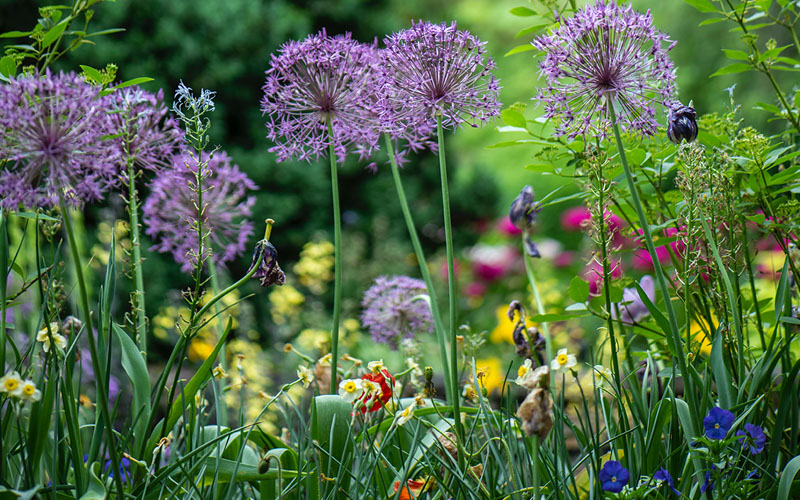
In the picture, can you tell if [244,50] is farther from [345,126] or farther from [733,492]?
[733,492]

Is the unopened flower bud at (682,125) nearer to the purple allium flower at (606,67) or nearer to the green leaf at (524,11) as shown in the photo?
the purple allium flower at (606,67)

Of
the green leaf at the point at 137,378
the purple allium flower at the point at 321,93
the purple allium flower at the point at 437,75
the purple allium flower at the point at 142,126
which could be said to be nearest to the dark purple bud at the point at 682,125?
the purple allium flower at the point at 437,75

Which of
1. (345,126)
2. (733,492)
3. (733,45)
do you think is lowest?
(733,492)

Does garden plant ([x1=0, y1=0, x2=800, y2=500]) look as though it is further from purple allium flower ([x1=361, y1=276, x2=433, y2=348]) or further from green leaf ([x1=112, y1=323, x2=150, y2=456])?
purple allium flower ([x1=361, y1=276, x2=433, y2=348])

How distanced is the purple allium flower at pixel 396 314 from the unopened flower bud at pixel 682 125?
3.39ft

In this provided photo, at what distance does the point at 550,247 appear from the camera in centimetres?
918

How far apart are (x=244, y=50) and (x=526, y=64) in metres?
10.3

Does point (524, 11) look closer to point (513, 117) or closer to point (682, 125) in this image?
point (513, 117)

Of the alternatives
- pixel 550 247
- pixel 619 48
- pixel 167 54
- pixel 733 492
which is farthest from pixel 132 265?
pixel 550 247

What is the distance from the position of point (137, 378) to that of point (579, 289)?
964 mm

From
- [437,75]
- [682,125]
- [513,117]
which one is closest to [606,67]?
[682,125]

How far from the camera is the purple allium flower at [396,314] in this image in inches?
86.1

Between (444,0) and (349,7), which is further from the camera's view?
(444,0)

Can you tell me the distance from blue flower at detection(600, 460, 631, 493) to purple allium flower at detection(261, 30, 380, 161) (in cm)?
82
